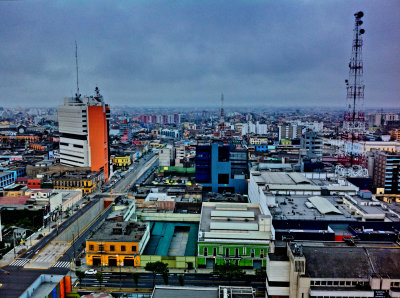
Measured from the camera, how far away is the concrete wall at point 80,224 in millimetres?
36375

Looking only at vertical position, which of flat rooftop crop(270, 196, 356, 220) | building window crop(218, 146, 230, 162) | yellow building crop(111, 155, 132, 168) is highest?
building window crop(218, 146, 230, 162)

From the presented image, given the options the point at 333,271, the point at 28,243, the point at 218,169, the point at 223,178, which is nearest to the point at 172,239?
the point at 28,243

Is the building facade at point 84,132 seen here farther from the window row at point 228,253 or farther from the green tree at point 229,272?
the green tree at point 229,272

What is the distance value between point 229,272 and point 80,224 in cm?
2058

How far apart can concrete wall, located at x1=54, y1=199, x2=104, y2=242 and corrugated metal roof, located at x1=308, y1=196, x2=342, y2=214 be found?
959 inches

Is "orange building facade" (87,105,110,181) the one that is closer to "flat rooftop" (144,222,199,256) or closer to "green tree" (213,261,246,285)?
"flat rooftop" (144,222,199,256)

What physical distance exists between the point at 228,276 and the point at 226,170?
2580cm

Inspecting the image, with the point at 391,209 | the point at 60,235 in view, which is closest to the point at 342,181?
the point at 391,209

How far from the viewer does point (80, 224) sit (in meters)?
39.7

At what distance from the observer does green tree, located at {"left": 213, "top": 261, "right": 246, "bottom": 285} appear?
26469mm

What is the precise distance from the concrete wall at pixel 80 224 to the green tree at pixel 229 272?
16969 millimetres

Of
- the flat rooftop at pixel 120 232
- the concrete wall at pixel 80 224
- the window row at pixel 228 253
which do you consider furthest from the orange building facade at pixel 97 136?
the window row at pixel 228 253

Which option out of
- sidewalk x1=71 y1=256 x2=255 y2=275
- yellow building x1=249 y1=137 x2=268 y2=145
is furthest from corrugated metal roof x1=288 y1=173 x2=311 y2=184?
yellow building x1=249 y1=137 x2=268 y2=145

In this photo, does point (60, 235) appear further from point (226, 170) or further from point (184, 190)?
point (226, 170)
